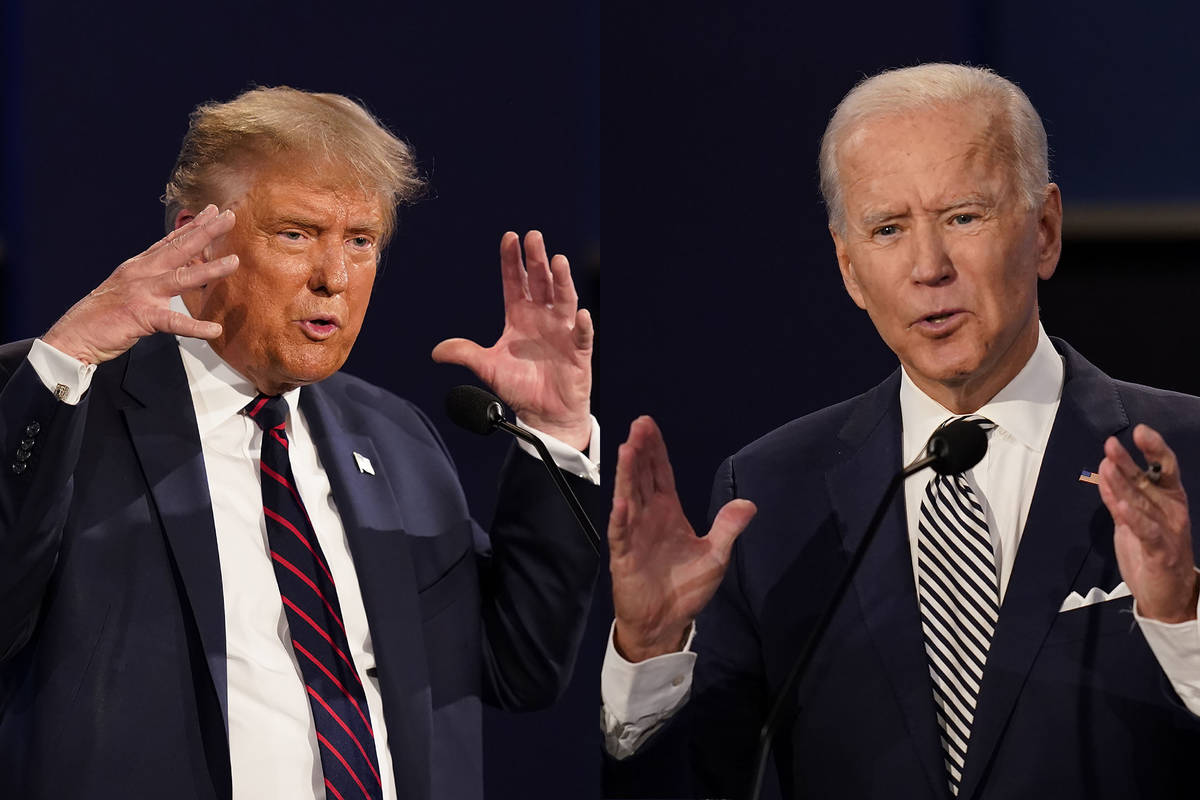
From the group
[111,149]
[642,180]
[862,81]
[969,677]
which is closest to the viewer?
[969,677]

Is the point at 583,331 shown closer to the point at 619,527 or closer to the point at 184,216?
the point at 619,527

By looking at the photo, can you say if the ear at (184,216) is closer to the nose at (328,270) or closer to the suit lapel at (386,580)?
the nose at (328,270)

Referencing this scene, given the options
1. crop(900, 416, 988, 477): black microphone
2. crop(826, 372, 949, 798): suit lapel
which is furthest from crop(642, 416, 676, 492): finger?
crop(900, 416, 988, 477): black microphone

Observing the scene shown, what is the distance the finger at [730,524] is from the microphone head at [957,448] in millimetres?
331

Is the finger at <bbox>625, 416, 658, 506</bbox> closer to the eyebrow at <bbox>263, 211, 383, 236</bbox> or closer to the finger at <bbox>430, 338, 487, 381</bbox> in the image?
the finger at <bbox>430, 338, 487, 381</bbox>

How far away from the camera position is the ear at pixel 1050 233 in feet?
7.31

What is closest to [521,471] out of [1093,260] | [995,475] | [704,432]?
[704,432]

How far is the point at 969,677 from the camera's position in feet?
7.09

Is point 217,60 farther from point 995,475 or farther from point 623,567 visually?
point 995,475

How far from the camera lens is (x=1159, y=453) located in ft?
6.39

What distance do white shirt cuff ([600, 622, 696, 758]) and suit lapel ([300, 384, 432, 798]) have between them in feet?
1.31

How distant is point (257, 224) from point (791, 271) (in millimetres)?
962

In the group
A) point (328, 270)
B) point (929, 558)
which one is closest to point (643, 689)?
point (929, 558)

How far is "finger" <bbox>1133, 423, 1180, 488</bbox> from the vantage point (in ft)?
6.37
